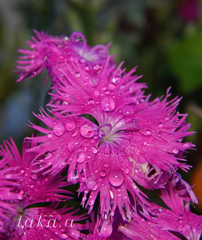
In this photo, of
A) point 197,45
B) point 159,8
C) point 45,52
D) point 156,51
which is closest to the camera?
point 45,52

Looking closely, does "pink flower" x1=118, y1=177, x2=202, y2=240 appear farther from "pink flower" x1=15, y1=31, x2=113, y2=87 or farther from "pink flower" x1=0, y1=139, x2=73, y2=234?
"pink flower" x1=15, y1=31, x2=113, y2=87

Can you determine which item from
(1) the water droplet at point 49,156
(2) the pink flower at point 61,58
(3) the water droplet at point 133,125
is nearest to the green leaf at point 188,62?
(2) the pink flower at point 61,58

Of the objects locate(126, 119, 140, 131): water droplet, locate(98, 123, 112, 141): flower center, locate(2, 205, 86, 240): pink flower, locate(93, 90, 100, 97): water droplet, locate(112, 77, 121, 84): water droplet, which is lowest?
locate(2, 205, 86, 240): pink flower

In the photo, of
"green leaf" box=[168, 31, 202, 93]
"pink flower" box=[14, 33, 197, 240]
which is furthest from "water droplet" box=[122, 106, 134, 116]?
"green leaf" box=[168, 31, 202, 93]

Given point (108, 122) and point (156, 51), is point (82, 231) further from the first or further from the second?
point (156, 51)

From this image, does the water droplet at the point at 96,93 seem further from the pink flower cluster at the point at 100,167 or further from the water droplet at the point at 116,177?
the water droplet at the point at 116,177

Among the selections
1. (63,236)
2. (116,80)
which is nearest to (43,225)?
(63,236)

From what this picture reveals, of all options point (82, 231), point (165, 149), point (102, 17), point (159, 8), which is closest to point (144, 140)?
point (165, 149)

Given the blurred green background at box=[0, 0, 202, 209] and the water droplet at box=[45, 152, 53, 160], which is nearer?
the water droplet at box=[45, 152, 53, 160]

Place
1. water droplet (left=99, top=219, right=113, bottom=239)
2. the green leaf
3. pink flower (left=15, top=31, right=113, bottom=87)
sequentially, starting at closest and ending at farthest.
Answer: water droplet (left=99, top=219, right=113, bottom=239), pink flower (left=15, top=31, right=113, bottom=87), the green leaf
